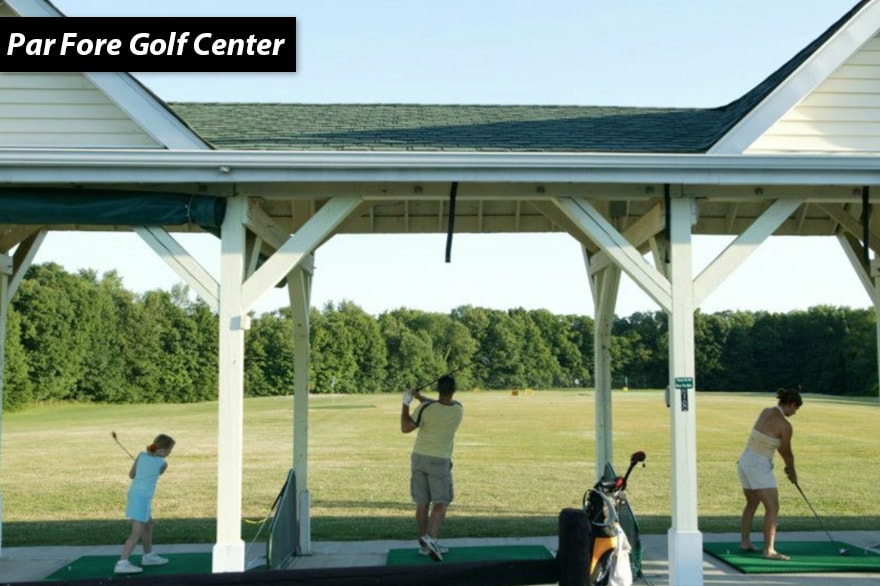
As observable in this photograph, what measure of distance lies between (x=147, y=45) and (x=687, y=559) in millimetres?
6485

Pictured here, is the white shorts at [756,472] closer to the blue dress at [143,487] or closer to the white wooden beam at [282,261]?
the white wooden beam at [282,261]

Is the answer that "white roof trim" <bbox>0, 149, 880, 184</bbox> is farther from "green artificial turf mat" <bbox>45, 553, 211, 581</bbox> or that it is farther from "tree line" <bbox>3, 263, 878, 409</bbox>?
"tree line" <bbox>3, 263, 878, 409</bbox>

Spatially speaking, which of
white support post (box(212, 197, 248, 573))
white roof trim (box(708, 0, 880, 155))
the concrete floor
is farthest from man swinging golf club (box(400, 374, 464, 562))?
white roof trim (box(708, 0, 880, 155))

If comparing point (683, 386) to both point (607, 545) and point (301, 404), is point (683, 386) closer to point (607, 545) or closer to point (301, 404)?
point (607, 545)

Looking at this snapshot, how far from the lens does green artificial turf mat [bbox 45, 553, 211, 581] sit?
8648 millimetres

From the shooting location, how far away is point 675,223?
318 inches

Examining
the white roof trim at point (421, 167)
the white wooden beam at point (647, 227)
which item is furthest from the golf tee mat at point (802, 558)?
the white roof trim at point (421, 167)

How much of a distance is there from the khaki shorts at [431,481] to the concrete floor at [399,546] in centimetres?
71

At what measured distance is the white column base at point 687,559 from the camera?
775 centimetres

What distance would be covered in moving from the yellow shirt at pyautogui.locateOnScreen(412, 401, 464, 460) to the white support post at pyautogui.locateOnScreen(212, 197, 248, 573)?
215cm

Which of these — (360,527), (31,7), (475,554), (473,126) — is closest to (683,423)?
(475,554)

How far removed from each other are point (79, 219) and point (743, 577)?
20.5 feet

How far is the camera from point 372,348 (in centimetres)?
5341

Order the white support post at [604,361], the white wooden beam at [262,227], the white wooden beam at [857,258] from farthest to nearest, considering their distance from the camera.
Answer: the white support post at [604,361]
the white wooden beam at [857,258]
the white wooden beam at [262,227]
